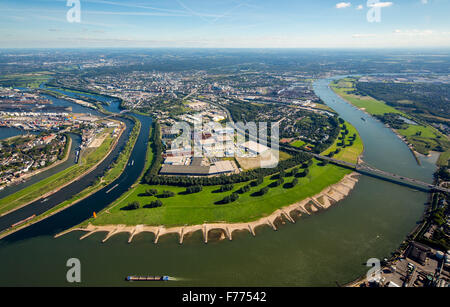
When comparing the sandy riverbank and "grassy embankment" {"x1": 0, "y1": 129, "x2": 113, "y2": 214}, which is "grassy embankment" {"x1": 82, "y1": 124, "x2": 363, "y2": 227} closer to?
the sandy riverbank

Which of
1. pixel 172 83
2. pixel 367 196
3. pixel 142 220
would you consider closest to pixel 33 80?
pixel 172 83

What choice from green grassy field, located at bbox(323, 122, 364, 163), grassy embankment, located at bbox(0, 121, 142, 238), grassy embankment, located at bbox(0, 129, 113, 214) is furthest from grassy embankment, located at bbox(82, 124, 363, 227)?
grassy embankment, located at bbox(0, 129, 113, 214)

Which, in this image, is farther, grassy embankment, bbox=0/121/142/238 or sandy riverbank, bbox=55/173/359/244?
grassy embankment, bbox=0/121/142/238

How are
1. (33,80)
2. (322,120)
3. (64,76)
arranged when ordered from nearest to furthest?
(322,120), (33,80), (64,76)

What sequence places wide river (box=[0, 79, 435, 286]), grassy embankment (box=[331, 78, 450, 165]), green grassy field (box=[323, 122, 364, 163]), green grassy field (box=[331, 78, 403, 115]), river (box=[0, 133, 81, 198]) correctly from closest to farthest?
wide river (box=[0, 79, 435, 286]), river (box=[0, 133, 81, 198]), green grassy field (box=[323, 122, 364, 163]), grassy embankment (box=[331, 78, 450, 165]), green grassy field (box=[331, 78, 403, 115])

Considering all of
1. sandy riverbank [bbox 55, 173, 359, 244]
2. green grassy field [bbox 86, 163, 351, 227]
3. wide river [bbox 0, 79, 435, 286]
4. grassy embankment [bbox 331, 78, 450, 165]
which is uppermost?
grassy embankment [bbox 331, 78, 450, 165]

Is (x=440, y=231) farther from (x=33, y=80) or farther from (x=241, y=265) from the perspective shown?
(x=33, y=80)
